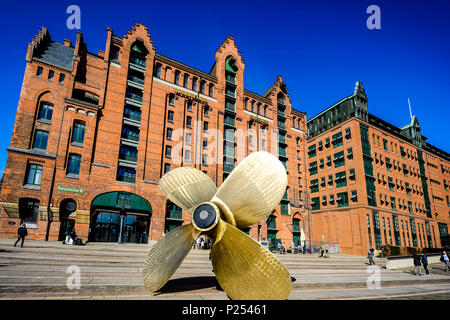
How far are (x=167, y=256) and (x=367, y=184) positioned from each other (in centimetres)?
4127

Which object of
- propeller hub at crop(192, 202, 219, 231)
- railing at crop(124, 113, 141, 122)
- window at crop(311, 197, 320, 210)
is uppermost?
railing at crop(124, 113, 141, 122)

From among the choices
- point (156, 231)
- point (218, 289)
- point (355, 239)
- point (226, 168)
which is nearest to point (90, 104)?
point (156, 231)

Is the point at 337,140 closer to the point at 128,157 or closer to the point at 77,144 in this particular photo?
the point at 128,157

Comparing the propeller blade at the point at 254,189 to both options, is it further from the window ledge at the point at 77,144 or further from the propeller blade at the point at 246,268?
the window ledge at the point at 77,144

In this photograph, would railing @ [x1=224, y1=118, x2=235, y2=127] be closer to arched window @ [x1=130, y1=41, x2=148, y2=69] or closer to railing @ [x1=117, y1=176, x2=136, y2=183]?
arched window @ [x1=130, y1=41, x2=148, y2=69]

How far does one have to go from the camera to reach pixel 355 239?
3691cm

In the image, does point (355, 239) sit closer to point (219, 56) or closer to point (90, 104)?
point (219, 56)

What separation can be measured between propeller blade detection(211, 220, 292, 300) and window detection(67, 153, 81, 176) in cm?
2246

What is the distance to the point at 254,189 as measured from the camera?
22.6 ft

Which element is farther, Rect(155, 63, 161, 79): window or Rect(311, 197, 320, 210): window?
Rect(311, 197, 320, 210): window

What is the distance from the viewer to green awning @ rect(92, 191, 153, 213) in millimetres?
23898

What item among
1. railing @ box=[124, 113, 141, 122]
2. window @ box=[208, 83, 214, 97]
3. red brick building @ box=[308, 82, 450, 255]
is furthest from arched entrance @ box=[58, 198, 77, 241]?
red brick building @ box=[308, 82, 450, 255]

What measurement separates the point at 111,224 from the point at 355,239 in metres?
35.7

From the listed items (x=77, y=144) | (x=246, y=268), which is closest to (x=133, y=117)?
(x=77, y=144)
